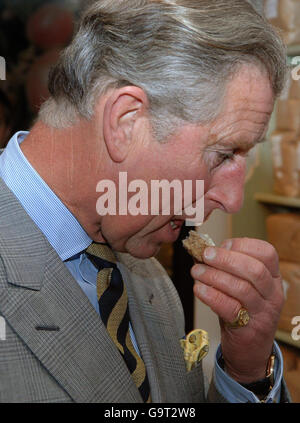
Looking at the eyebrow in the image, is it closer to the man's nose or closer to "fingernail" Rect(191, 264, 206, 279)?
the man's nose

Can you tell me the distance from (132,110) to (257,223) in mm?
1307

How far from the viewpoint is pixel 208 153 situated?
32.0 inches

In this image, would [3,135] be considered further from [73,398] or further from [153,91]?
[73,398]

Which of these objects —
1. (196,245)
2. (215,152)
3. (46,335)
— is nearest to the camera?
(46,335)

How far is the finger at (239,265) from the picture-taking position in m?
0.84

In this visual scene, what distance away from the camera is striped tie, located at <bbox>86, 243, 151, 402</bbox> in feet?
2.76

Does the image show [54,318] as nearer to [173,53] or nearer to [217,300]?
[217,300]

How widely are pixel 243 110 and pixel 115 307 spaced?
0.36 m

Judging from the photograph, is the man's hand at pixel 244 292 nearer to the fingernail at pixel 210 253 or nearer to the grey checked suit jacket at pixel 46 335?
the fingernail at pixel 210 253

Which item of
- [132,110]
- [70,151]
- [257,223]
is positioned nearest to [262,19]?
[132,110]

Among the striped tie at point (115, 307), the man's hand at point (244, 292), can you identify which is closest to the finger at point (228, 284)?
the man's hand at point (244, 292)

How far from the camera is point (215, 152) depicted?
0.82 m

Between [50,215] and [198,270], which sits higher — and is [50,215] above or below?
above

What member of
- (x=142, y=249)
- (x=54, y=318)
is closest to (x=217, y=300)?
(x=142, y=249)
